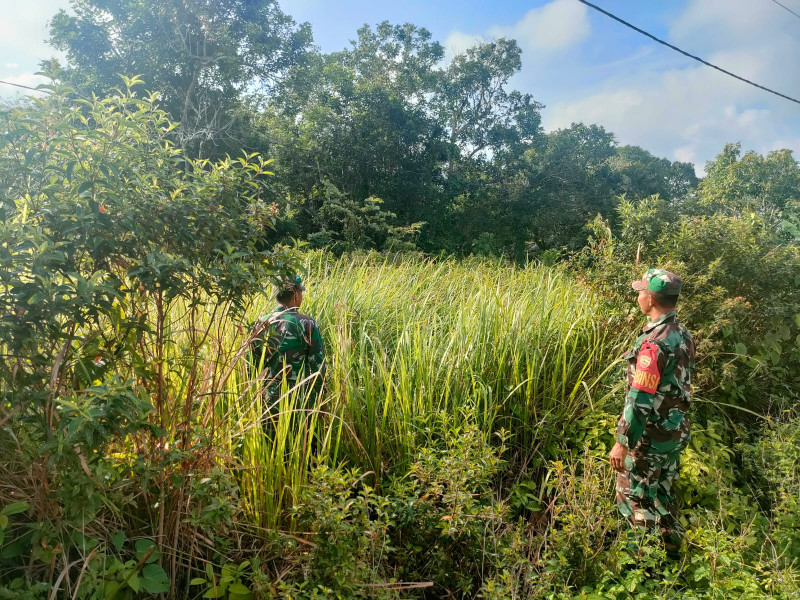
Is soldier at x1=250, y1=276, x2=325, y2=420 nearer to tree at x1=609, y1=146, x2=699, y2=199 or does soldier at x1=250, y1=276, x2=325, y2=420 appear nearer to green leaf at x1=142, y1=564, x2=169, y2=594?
green leaf at x1=142, y1=564, x2=169, y2=594

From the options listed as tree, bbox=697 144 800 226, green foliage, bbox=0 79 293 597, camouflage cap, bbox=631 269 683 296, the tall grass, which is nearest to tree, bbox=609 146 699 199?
tree, bbox=697 144 800 226

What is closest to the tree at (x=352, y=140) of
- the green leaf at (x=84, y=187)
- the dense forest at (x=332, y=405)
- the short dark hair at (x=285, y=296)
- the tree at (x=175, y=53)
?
the tree at (x=175, y=53)

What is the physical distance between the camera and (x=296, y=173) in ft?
52.4

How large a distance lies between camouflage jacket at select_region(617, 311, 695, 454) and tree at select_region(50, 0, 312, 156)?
45.7ft

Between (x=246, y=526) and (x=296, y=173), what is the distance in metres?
14.6

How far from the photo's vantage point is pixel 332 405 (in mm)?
3207

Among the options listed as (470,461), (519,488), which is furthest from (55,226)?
(519,488)

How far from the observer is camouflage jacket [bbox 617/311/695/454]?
9.66 ft

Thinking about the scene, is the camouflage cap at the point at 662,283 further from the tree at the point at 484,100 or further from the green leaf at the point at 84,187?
the tree at the point at 484,100

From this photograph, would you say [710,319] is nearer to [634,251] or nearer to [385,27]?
[634,251]

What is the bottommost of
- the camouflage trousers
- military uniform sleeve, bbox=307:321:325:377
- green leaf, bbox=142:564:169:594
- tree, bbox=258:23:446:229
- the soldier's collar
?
the camouflage trousers

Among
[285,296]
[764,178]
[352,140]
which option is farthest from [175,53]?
[764,178]

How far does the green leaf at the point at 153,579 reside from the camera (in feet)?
5.84

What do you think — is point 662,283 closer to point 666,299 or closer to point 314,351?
point 666,299
